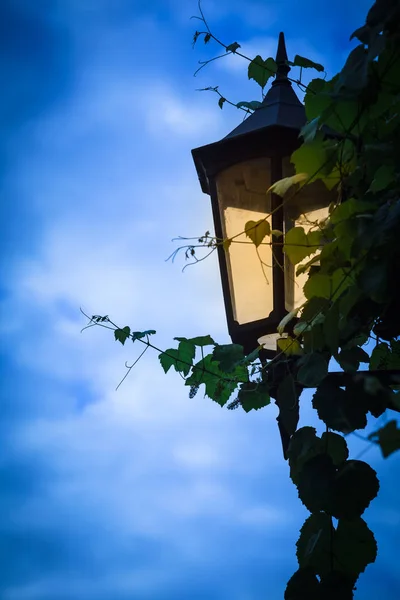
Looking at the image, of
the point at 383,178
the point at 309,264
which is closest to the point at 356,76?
the point at 383,178

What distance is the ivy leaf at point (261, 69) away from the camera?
6.10 feet

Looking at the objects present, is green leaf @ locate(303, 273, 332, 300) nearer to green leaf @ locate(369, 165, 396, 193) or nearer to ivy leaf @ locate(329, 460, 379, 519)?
green leaf @ locate(369, 165, 396, 193)

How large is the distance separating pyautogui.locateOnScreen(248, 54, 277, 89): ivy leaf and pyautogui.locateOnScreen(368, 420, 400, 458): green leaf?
1552mm

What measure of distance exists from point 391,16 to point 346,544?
1.00 meters

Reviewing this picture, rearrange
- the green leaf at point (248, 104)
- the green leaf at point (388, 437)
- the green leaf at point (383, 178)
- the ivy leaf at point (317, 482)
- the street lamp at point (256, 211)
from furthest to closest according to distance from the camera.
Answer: the green leaf at point (248, 104)
the street lamp at point (256, 211)
the green leaf at point (383, 178)
the ivy leaf at point (317, 482)
the green leaf at point (388, 437)

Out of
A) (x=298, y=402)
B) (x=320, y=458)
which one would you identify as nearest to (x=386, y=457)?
(x=320, y=458)

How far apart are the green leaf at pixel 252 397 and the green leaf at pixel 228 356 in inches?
2.8

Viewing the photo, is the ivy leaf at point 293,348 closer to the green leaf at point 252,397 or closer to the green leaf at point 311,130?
the green leaf at point 252,397

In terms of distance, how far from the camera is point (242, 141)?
178 cm

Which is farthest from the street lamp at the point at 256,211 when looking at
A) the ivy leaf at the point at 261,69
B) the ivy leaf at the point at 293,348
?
the ivy leaf at the point at 293,348

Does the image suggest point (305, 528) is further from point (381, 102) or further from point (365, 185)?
point (381, 102)

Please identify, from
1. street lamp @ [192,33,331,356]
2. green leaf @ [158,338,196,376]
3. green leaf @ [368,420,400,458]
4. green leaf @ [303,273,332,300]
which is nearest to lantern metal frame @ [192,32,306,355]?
street lamp @ [192,33,331,356]

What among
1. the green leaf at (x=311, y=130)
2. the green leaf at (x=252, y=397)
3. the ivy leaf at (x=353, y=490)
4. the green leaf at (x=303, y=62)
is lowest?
the ivy leaf at (x=353, y=490)

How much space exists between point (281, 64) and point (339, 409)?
1.63m
